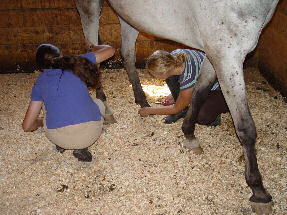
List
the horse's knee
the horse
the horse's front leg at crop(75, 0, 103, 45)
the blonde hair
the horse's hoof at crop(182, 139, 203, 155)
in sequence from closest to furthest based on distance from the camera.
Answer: the horse, the horse's knee, the blonde hair, the horse's hoof at crop(182, 139, 203, 155), the horse's front leg at crop(75, 0, 103, 45)

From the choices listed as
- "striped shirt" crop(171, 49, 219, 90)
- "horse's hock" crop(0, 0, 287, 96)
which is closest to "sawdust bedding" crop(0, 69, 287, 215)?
"striped shirt" crop(171, 49, 219, 90)

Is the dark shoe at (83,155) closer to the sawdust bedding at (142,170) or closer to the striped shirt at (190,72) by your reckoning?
the sawdust bedding at (142,170)

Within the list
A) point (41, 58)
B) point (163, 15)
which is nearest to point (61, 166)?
point (41, 58)

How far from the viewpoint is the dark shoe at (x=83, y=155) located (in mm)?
2430

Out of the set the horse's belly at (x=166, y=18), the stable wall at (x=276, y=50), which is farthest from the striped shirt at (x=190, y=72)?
the stable wall at (x=276, y=50)

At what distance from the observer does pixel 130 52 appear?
3.21m

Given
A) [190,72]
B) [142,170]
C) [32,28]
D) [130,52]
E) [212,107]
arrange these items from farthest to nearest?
[32,28] < [130,52] < [212,107] < [190,72] < [142,170]

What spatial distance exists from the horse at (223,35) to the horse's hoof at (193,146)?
0.68 ft

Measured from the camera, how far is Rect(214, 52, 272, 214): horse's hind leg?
170 centimetres

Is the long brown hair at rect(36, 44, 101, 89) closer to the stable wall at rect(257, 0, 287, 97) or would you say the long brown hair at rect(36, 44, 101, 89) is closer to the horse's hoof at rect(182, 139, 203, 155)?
the horse's hoof at rect(182, 139, 203, 155)

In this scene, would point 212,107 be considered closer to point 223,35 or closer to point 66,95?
point 223,35

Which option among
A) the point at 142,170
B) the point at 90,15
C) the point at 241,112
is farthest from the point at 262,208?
the point at 90,15

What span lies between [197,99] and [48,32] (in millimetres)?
2762

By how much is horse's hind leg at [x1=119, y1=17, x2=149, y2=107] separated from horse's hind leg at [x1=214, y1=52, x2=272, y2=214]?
1487 mm
